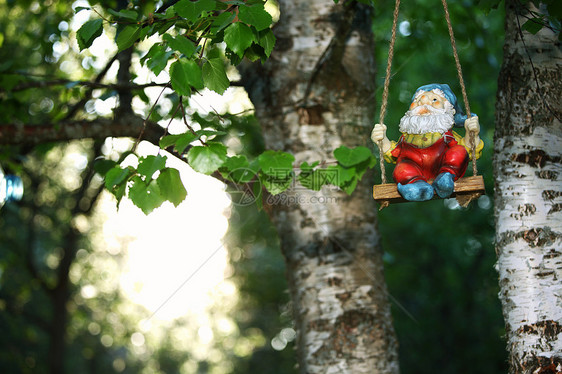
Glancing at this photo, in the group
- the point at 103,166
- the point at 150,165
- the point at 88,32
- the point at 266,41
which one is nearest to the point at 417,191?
the point at 266,41

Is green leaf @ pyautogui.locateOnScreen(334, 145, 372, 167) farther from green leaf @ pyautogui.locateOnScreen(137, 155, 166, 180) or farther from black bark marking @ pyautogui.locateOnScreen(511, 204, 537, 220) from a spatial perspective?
black bark marking @ pyautogui.locateOnScreen(511, 204, 537, 220)

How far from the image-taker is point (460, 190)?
6.62 ft

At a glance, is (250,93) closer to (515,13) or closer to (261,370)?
(515,13)

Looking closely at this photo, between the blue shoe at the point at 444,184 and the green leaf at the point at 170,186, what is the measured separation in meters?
0.96

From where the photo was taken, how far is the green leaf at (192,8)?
6.51ft

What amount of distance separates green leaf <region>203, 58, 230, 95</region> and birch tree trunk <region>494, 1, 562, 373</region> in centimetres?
131

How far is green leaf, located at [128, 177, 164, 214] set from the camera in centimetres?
207

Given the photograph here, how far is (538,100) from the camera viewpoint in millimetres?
2484

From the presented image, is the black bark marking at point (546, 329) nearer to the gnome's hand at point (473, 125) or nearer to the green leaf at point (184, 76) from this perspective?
the gnome's hand at point (473, 125)

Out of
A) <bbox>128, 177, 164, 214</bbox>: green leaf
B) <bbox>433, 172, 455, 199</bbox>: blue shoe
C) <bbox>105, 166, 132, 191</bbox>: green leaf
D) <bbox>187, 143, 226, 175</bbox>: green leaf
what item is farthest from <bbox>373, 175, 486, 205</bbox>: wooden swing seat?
<bbox>105, 166, 132, 191</bbox>: green leaf

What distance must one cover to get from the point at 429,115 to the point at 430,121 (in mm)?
25

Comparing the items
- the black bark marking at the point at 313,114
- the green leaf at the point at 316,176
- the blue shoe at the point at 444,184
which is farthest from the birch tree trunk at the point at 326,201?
the blue shoe at the point at 444,184

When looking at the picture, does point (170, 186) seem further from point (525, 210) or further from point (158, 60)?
point (525, 210)

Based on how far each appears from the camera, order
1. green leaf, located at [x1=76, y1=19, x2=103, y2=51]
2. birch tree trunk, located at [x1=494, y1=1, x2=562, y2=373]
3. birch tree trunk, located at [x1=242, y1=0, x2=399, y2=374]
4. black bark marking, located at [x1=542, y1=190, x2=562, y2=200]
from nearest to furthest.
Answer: green leaf, located at [x1=76, y1=19, x2=103, y2=51], birch tree trunk, located at [x1=494, y1=1, x2=562, y2=373], black bark marking, located at [x1=542, y1=190, x2=562, y2=200], birch tree trunk, located at [x1=242, y1=0, x2=399, y2=374]
